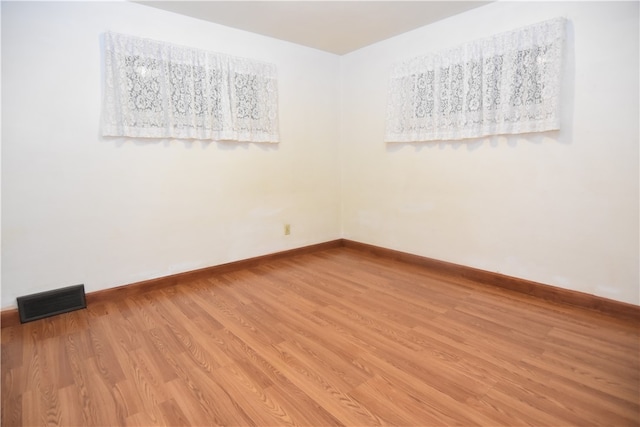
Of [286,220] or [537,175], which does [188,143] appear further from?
[537,175]

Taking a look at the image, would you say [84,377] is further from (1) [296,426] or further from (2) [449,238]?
(2) [449,238]

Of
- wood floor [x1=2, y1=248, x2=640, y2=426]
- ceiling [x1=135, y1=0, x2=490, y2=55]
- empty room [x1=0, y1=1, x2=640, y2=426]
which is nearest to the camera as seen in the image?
wood floor [x1=2, y1=248, x2=640, y2=426]

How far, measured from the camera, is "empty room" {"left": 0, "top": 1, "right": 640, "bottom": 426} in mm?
1562

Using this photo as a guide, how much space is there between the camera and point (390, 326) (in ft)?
6.99

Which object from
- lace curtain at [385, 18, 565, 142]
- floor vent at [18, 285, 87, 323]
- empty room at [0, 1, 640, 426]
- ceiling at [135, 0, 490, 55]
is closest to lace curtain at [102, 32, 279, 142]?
empty room at [0, 1, 640, 426]

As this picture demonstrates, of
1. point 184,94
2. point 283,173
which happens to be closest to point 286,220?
point 283,173

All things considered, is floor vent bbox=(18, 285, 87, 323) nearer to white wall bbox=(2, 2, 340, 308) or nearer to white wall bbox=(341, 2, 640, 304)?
white wall bbox=(2, 2, 340, 308)

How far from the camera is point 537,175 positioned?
8.20ft

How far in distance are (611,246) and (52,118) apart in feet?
12.8

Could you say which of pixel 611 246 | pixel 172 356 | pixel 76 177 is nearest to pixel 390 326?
pixel 172 356

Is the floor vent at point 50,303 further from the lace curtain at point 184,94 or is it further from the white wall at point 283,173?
the lace curtain at point 184,94

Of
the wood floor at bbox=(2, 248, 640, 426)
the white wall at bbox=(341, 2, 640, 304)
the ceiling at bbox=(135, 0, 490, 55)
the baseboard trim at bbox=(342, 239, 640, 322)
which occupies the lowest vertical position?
the wood floor at bbox=(2, 248, 640, 426)

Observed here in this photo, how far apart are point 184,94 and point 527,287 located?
321 centimetres

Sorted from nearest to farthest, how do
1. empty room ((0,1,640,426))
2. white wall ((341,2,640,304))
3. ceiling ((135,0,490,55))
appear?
empty room ((0,1,640,426)), white wall ((341,2,640,304)), ceiling ((135,0,490,55))
